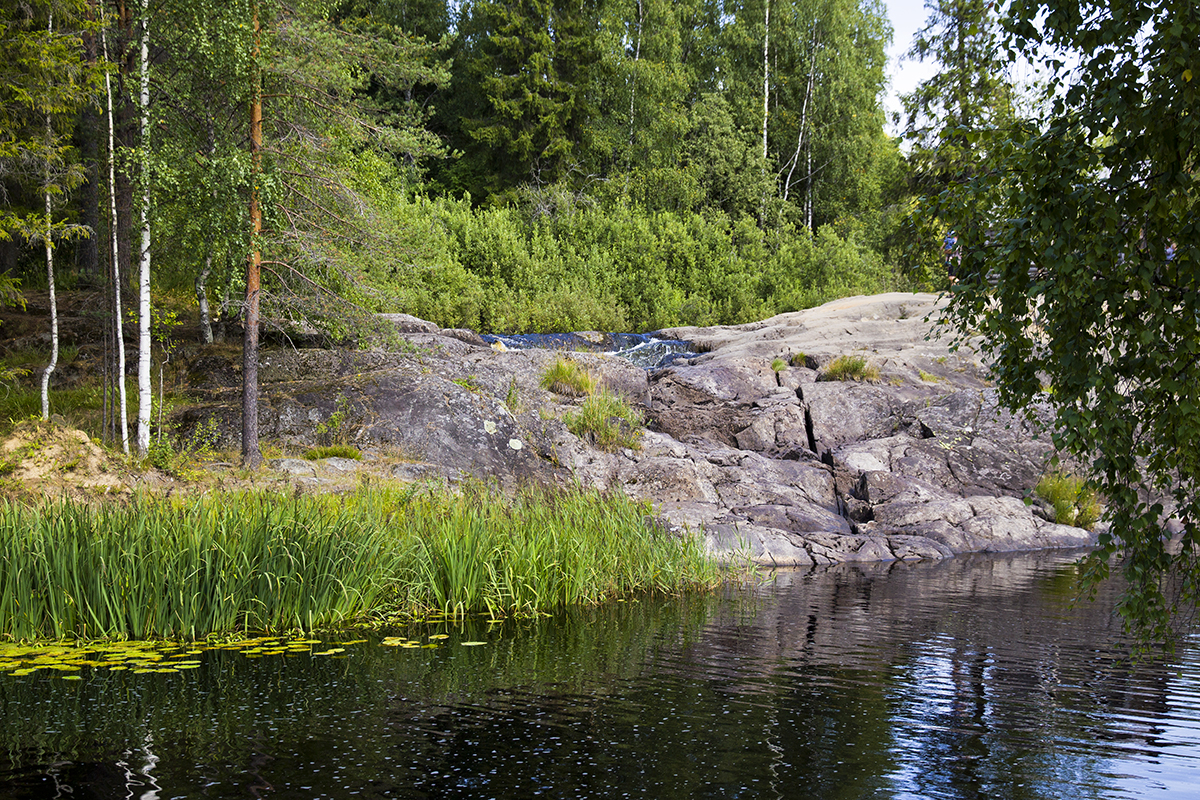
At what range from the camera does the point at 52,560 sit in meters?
7.14

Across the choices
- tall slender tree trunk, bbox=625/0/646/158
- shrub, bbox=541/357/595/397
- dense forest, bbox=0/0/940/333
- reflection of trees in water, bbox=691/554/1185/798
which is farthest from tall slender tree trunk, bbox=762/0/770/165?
reflection of trees in water, bbox=691/554/1185/798

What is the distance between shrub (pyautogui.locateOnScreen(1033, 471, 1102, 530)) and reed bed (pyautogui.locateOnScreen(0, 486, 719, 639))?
8419mm

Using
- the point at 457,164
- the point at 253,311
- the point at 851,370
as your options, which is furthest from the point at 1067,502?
the point at 457,164

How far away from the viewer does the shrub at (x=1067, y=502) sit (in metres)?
15.2

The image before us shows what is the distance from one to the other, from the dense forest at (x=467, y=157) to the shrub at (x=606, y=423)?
3.60 meters

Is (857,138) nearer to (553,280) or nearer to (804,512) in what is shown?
(553,280)

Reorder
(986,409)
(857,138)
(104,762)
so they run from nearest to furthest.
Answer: (104,762), (986,409), (857,138)

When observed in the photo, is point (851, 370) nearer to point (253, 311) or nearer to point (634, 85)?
point (253, 311)

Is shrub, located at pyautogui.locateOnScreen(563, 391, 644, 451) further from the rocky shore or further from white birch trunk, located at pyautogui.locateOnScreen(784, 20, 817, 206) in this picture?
white birch trunk, located at pyautogui.locateOnScreen(784, 20, 817, 206)

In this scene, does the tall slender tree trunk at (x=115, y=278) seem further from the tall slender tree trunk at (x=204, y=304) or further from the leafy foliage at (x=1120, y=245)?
the leafy foliage at (x=1120, y=245)

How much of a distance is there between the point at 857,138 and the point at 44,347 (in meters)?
33.2

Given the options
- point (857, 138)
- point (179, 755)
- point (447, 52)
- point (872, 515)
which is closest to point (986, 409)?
point (872, 515)

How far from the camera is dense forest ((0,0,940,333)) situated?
12359 millimetres

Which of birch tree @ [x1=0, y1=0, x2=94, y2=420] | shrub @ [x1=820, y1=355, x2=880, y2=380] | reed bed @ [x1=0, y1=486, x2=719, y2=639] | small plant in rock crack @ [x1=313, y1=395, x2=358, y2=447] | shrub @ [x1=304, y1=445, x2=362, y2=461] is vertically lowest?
reed bed @ [x1=0, y1=486, x2=719, y2=639]
